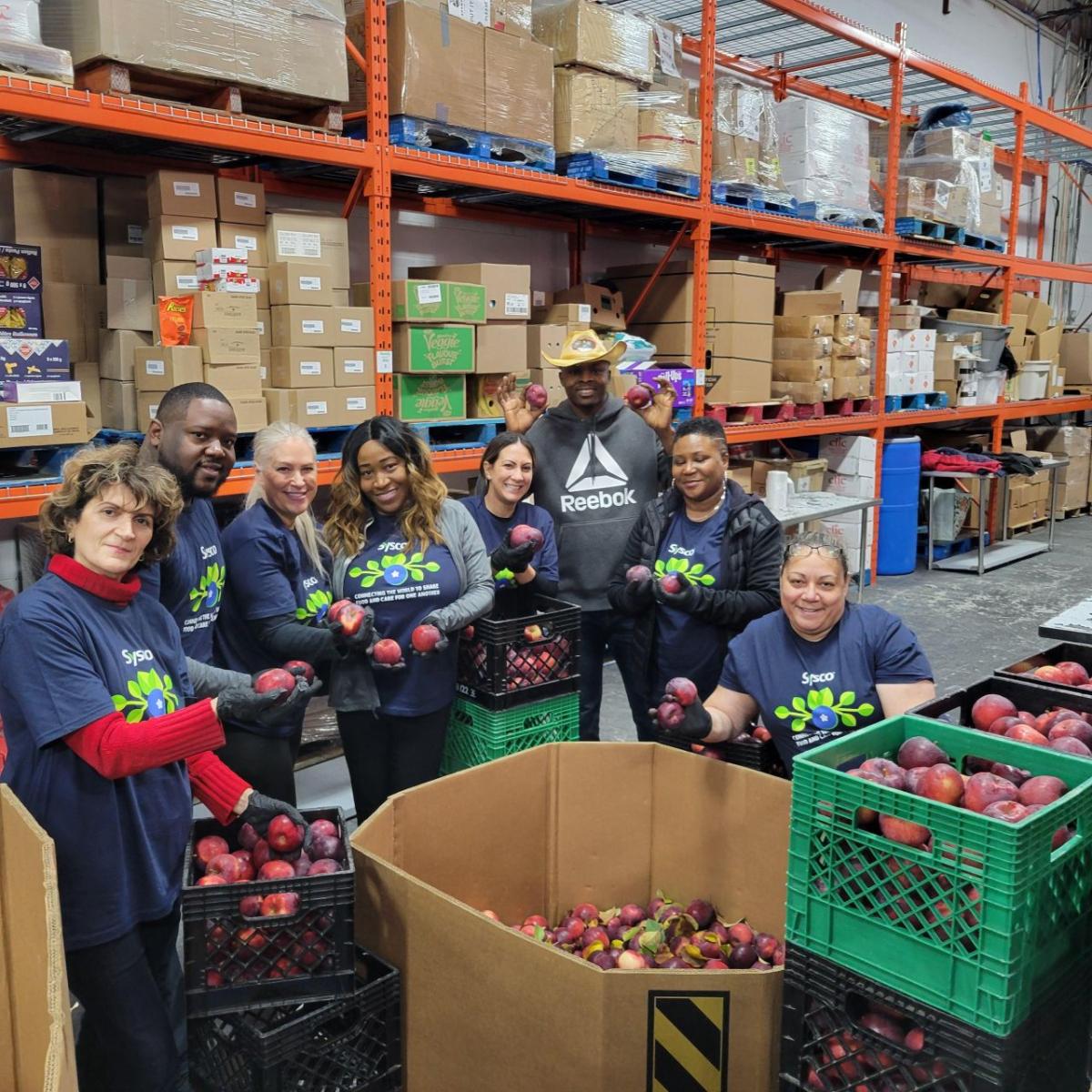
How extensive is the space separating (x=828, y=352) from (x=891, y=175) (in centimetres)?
181

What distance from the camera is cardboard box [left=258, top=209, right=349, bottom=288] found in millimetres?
4621

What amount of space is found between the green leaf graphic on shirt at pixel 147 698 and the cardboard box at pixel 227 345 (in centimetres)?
232

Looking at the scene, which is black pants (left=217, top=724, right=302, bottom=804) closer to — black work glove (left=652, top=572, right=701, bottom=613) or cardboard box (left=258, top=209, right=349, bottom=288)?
black work glove (left=652, top=572, right=701, bottom=613)

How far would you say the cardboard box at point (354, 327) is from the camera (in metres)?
4.76

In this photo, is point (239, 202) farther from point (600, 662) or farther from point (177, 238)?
point (600, 662)

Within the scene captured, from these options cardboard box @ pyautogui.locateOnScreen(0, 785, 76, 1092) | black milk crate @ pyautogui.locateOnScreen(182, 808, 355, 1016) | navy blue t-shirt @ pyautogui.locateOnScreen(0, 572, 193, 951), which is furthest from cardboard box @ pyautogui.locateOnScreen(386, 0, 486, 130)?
cardboard box @ pyautogui.locateOnScreen(0, 785, 76, 1092)

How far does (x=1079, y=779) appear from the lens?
6.25 ft

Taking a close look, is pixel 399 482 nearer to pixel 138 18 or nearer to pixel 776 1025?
pixel 776 1025

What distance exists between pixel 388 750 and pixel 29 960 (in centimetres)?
172

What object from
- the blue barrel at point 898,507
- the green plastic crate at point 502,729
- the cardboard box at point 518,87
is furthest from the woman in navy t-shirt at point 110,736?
the blue barrel at point 898,507

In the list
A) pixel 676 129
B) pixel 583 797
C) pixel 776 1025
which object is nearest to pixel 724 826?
pixel 583 797

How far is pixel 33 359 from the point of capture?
151 inches

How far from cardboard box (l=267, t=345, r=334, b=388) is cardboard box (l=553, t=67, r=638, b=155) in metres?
2.14

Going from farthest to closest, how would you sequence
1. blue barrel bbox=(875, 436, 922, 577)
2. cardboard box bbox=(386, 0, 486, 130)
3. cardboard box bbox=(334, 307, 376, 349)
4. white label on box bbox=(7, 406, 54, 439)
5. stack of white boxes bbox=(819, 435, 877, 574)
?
blue barrel bbox=(875, 436, 922, 577) < stack of white boxes bbox=(819, 435, 877, 574) < cardboard box bbox=(386, 0, 486, 130) < cardboard box bbox=(334, 307, 376, 349) < white label on box bbox=(7, 406, 54, 439)
